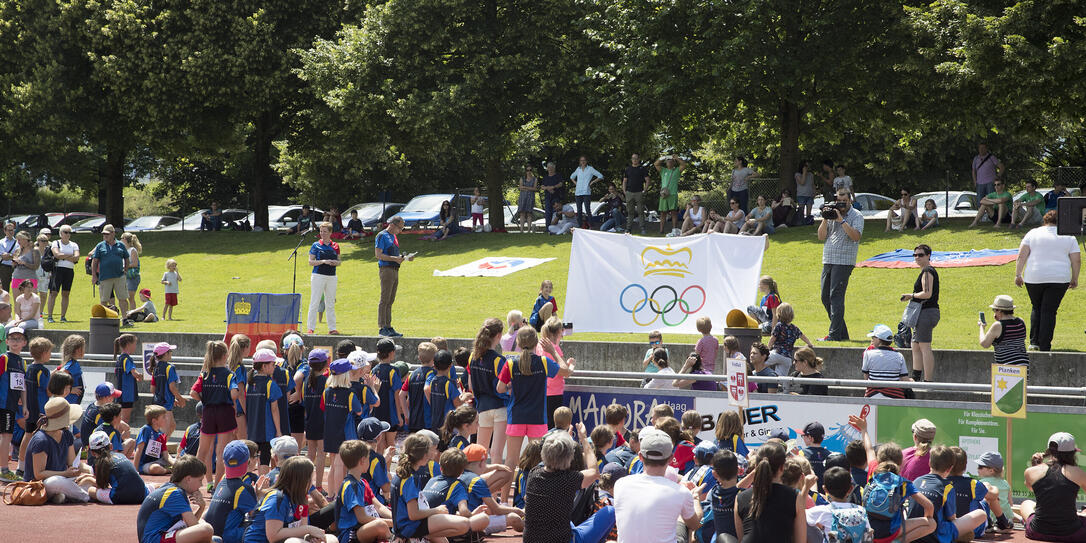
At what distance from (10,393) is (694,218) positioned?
53.8ft

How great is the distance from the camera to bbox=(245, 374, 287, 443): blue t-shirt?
11430 mm

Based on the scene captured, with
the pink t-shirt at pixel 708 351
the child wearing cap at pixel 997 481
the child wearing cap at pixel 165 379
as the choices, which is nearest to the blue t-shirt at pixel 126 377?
the child wearing cap at pixel 165 379

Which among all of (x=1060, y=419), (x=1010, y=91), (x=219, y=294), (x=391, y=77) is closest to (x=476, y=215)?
(x=391, y=77)

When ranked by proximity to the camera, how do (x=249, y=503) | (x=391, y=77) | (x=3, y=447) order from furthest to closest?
(x=391, y=77) → (x=3, y=447) → (x=249, y=503)

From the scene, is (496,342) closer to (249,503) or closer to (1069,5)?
(249,503)

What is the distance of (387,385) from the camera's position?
11.8 m

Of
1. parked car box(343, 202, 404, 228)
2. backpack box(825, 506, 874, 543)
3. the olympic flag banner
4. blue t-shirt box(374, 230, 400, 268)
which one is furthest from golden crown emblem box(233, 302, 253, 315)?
parked car box(343, 202, 404, 228)

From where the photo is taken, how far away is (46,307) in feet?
76.3

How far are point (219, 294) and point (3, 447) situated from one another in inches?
548

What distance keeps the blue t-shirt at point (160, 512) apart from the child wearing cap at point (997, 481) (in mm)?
6590

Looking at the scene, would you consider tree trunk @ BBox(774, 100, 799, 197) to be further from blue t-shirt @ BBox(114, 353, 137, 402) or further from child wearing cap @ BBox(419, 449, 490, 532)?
child wearing cap @ BBox(419, 449, 490, 532)

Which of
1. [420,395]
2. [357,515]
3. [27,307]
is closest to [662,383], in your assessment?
[420,395]

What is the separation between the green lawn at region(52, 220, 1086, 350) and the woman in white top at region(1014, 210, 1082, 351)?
752mm

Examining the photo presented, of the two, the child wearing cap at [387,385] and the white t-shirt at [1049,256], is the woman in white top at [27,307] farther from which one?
the white t-shirt at [1049,256]
